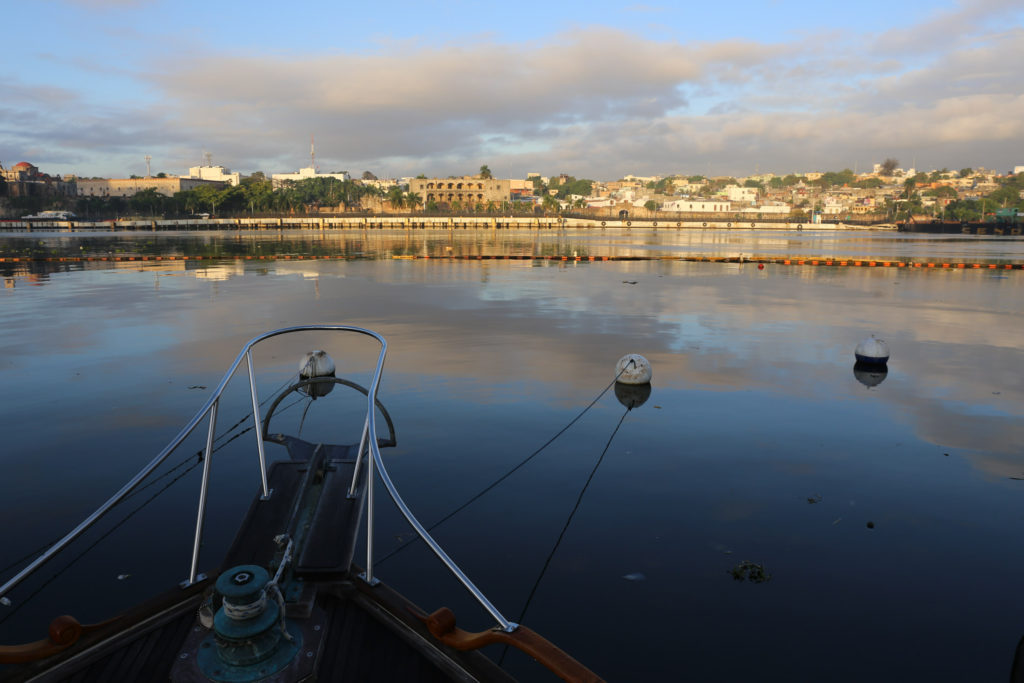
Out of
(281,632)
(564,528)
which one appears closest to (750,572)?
(564,528)

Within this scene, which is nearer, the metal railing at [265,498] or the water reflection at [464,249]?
the metal railing at [265,498]

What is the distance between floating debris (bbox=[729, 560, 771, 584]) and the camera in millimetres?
6713

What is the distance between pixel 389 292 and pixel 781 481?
22731 millimetres

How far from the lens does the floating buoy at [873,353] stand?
1529 cm

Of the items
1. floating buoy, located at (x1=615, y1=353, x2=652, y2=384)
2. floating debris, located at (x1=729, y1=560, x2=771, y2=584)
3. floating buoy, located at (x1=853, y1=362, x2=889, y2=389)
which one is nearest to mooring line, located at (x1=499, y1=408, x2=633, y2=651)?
floating debris, located at (x1=729, y1=560, x2=771, y2=584)

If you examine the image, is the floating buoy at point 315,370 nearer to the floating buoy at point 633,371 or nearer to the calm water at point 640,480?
the calm water at point 640,480

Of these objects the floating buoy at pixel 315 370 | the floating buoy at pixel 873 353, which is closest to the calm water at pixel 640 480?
the floating buoy at pixel 873 353

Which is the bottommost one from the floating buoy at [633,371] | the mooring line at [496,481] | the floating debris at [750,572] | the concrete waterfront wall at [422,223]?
the floating debris at [750,572]

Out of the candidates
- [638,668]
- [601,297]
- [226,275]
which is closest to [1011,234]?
[601,297]

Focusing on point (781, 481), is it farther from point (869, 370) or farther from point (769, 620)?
point (869, 370)

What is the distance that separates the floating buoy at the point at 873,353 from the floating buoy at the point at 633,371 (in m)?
5.97

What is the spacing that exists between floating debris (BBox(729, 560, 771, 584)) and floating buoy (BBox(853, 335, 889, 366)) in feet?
34.8

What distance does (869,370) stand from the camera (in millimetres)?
15227

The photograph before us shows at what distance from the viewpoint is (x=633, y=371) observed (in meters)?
13.7
